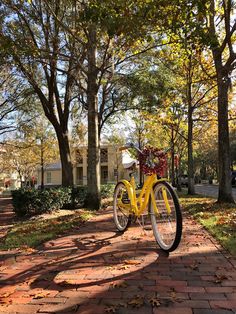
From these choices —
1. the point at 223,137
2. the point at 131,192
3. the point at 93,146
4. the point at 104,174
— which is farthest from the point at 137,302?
Answer: the point at 104,174

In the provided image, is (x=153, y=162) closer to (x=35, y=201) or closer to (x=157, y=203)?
(x=157, y=203)

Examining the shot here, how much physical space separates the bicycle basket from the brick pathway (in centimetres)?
114

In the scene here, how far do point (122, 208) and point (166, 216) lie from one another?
5.93ft

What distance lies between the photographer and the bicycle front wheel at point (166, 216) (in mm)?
4793

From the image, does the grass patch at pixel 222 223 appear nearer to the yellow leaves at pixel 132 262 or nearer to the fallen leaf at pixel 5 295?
the yellow leaves at pixel 132 262

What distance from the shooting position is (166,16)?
769 cm

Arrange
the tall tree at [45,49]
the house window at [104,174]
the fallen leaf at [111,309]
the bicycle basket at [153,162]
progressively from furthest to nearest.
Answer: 1. the house window at [104,174]
2. the tall tree at [45,49]
3. the bicycle basket at [153,162]
4. the fallen leaf at [111,309]

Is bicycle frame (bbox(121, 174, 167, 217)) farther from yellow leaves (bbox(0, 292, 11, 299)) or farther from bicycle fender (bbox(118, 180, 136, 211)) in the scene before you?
yellow leaves (bbox(0, 292, 11, 299))

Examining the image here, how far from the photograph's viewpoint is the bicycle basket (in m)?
5.62

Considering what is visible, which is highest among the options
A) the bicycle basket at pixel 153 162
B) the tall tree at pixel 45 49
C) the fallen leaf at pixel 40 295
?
the tall tree at pixel 45 49

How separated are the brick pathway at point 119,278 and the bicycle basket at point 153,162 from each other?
1144 mm

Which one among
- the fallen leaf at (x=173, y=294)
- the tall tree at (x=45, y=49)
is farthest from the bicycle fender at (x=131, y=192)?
the tall tree at (x=45, y=49)

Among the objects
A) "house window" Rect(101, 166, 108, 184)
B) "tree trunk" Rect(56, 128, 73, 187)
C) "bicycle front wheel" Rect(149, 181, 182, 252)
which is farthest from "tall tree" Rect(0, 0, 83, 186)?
"house window" Rect(101, 166, 108, 184)

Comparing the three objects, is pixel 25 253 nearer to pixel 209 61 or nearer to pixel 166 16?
pixel 166 16
